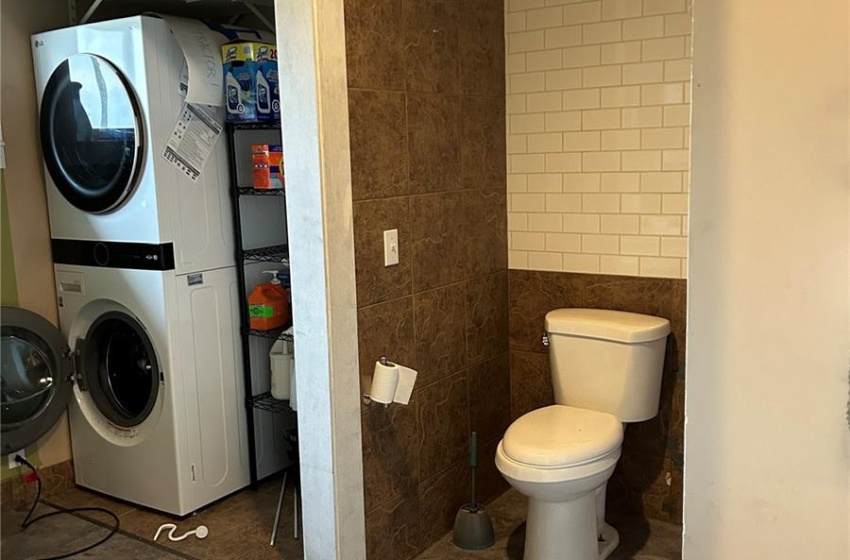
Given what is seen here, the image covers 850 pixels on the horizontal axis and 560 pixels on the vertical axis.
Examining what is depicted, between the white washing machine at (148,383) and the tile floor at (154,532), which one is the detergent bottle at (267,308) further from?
the tile floor at (154,532)

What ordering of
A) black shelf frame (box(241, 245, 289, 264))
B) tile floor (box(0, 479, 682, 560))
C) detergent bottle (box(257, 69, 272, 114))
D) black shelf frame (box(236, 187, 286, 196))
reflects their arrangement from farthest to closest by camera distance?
black shelf frame (box(241, 245, 289, 264)) < black shelf frame (box(236, 187, 286, 196)) < detergent bottle (box(257, 69, 272, 114)) < tile floor (box(0, 479, 682, 560))

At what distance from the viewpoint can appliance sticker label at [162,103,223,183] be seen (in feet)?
9.05

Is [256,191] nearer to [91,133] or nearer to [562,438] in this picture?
[91,133]

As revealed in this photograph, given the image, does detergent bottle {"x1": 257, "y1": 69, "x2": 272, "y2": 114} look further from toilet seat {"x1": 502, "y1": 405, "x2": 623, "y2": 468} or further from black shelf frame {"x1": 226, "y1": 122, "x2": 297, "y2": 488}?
toilet seat {"x1": 502, "y1": 405, "x2": 623, "y2": 468}

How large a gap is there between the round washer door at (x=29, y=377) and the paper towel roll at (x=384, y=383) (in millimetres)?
A: 1352

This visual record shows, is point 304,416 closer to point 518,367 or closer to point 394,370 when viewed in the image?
point 394,370

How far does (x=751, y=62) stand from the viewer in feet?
Answer: 2.28

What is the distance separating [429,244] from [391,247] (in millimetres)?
216

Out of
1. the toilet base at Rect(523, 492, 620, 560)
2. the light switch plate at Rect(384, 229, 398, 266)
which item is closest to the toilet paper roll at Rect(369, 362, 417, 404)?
the light switch plate at Rect(384, 229, 398, 266)

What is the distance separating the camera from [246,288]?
10.0ft

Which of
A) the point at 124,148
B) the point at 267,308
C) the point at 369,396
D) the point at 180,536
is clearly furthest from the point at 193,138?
the point at 180,536

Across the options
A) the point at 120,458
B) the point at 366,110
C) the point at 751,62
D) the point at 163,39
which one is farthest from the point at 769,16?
the point at 120,458

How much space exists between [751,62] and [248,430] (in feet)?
8.96

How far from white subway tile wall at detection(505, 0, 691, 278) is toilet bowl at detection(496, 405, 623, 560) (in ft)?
2.17
